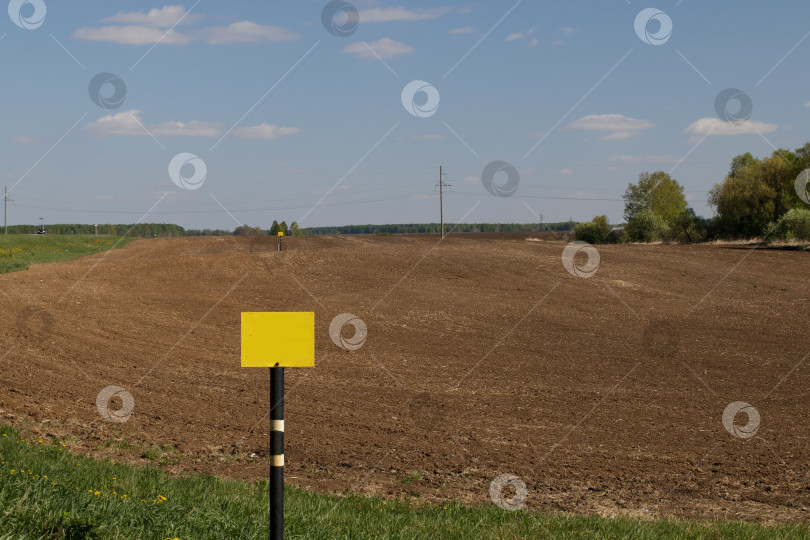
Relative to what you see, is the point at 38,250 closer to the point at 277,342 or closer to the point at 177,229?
the point at 277,342

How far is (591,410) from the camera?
37.8 feet

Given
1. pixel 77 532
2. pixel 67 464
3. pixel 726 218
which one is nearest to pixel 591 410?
pixel 67 464

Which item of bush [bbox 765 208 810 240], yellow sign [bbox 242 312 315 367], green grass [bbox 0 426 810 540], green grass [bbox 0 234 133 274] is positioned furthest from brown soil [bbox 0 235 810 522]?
green grass [bbox 0 234 133 274]

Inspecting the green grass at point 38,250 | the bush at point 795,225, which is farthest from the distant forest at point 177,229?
the bush at point 795,225

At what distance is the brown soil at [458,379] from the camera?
852 centimetres

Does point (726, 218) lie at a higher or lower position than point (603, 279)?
higher

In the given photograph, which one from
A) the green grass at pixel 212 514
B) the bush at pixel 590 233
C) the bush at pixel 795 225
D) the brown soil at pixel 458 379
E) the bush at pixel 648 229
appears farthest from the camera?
the bush at pixel 590 233

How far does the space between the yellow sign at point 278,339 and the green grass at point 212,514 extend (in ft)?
4.61

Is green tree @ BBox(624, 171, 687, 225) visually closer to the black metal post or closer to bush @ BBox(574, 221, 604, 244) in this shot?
bush @ BBox(574, 221, 604, 244)

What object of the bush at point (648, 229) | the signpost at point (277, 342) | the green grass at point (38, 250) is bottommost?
the signpost at point (277, 342)

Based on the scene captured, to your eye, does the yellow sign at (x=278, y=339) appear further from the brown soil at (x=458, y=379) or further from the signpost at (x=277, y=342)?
the brown soil at (x=458, y=379)

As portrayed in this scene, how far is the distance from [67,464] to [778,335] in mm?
16928

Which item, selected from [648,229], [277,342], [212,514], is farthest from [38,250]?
[277,342]

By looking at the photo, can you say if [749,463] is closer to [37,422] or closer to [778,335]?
[37,422]
